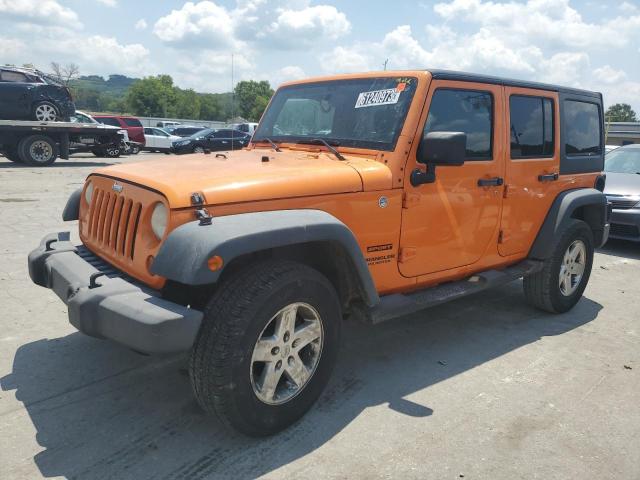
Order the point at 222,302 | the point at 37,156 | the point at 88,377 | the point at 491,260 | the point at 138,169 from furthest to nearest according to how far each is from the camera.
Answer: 1. the point at 37,156
2. the point at 491,260
3. the point at 88,377
4. the point at 138,169
5. the point at 222,302

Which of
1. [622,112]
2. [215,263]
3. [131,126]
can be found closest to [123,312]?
[215,263]

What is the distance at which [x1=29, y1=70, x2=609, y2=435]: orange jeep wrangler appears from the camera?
2580mm

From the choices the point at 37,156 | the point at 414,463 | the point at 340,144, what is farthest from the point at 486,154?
the point at 37,156

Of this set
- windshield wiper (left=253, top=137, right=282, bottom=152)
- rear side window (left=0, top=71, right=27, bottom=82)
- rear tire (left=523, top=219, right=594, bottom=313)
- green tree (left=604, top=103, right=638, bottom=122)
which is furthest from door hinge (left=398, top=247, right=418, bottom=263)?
green tree (left=604, top=103, right=638, bottom=122)

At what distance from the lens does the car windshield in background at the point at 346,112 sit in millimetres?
3535

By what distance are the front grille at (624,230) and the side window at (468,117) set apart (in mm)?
5015

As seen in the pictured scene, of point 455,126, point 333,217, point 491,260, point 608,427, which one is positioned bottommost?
point 608,427

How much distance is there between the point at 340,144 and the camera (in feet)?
12.2

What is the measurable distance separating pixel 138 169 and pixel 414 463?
226cm

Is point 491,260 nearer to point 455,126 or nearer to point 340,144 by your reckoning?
point 455,126

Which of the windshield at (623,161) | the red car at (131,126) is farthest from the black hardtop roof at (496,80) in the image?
the red car at (131,126)

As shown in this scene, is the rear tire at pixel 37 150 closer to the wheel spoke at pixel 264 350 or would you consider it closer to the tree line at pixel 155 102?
the wheel spoke at pixel 264 350

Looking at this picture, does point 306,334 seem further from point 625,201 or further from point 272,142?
point 625,201

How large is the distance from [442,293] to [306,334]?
1.28 meters
